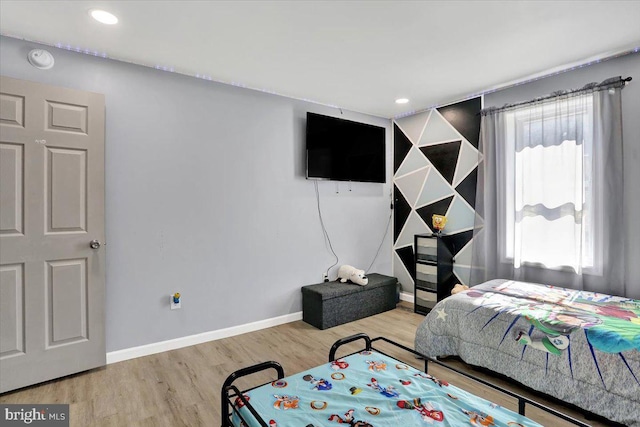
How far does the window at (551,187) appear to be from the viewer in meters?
2.83

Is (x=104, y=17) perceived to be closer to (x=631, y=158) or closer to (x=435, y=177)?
(x=435, y=177)

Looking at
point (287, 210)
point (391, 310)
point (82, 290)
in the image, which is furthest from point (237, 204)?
point (391, 310)

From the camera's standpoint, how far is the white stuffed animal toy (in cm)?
383

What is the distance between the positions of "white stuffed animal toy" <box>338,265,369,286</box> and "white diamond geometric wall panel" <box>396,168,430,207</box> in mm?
1200

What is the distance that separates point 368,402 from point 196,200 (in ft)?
7.66

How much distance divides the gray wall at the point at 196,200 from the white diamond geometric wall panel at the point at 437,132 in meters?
1.16

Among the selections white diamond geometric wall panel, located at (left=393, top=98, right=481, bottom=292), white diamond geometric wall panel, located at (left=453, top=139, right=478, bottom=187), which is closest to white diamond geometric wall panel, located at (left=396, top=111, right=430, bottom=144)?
white diamond geometric wall panel, located at (left=393, top=98, right=481, bottom=292)

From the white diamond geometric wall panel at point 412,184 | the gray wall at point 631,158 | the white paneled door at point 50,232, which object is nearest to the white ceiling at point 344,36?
the gray wall at point 631,158

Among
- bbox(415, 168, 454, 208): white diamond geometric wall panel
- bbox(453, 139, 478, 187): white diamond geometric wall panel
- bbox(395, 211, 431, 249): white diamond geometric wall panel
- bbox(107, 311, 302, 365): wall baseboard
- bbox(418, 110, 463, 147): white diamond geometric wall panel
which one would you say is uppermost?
bbox(418, 110, 463, 147): white diamond geometric wall panel

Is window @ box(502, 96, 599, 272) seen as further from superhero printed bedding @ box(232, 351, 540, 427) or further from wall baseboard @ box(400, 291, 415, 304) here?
superhero printed bedding @ box(232, 351, 540, 427)

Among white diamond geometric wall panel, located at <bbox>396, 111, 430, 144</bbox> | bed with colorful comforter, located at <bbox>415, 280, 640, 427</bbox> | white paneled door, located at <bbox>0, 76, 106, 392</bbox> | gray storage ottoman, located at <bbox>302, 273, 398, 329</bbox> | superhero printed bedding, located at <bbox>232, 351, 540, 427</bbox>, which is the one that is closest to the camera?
superhero printed bedding, located at <bbox>232, 351, 540, 427</bbox>

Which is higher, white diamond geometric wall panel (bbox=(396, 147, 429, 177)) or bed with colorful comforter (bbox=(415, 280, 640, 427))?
white diamond geometric wall panel (bbox=(396, 147, 429, 177))

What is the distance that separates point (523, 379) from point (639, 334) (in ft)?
2.27

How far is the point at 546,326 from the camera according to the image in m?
2.13
